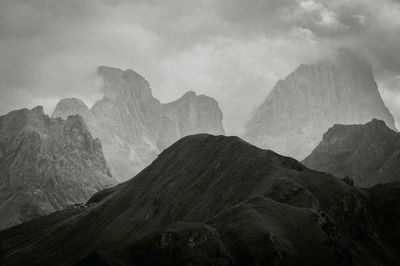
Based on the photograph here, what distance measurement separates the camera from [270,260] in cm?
17875

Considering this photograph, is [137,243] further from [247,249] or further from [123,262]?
[247,249]

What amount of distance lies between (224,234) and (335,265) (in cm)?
3606

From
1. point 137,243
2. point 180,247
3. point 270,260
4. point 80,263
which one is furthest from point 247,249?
point 80,263

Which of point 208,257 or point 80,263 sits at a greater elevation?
point 80,263

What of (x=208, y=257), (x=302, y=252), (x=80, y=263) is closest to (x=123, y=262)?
(x=80, y=263)

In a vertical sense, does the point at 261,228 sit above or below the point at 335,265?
above

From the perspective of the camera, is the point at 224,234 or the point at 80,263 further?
the point at 224,234

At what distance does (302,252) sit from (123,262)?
5485 cm

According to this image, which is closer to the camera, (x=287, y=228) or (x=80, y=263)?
(x=80, y=263)

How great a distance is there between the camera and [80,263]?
177 meters

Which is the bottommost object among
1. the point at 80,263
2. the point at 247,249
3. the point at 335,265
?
the point at 335,265

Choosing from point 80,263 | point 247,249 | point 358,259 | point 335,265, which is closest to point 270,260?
point 247,249

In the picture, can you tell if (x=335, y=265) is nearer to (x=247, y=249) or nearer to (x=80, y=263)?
(x=247, y=249)

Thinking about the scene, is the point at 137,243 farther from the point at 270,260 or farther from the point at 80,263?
the point at 270,260
